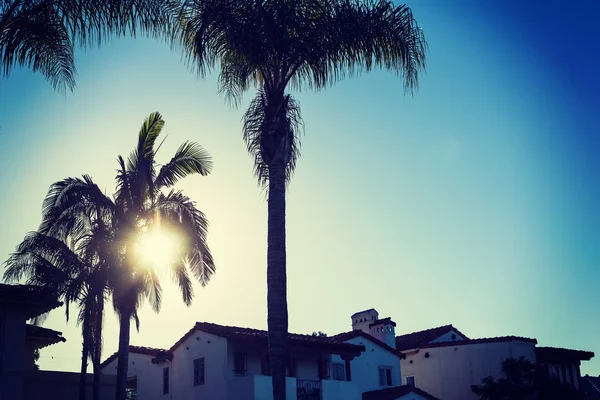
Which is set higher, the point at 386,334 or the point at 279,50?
the point at 279,50

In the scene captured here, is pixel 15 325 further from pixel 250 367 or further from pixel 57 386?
pixel 250 367

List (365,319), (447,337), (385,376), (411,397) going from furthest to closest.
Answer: (447,337) → (365,319) → (385,376) → (411,397)

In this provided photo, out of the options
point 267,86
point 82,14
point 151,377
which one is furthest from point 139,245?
point 151,377

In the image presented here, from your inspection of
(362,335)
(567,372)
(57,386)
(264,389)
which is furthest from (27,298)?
(567,372)

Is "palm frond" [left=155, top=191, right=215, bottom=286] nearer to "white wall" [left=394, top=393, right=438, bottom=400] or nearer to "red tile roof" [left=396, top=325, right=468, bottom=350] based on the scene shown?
"white wall" [left=394, top=393, right=438, bottom=400]

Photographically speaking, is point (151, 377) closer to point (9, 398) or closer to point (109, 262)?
point (109, 262)

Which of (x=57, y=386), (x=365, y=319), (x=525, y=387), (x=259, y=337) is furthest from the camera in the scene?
(x=365, y=319)

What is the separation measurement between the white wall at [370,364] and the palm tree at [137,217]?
15.5 metres

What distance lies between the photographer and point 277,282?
50.1 ft

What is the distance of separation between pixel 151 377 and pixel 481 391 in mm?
17063

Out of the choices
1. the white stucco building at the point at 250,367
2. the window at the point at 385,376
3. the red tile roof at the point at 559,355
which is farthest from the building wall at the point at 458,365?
the window at the point at 385,376

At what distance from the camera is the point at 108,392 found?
2444cm

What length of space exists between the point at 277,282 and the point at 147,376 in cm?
2419

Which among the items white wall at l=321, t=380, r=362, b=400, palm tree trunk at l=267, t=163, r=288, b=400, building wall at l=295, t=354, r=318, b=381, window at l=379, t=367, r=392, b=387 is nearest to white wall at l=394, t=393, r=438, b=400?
white wall at l=321, t=380, r=362, b=400
